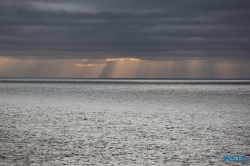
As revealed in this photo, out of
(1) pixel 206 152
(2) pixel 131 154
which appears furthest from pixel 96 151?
(1) pixel 206 152

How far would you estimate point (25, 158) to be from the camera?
712 inches

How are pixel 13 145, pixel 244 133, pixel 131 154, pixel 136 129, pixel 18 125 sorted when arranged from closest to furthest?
pixel 131 154
pixel 13 145
pixel 244 133
pixel 136 129
pixel 18 125

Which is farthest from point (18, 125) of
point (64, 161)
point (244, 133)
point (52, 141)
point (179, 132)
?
point (244, 133)

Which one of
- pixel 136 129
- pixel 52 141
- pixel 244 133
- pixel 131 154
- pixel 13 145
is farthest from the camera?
pixel 136 129

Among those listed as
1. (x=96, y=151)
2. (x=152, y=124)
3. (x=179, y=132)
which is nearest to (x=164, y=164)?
(x=96, y=151)

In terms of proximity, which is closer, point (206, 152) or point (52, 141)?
point (206, 152)

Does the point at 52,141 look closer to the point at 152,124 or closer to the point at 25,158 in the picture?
the point at 25,158

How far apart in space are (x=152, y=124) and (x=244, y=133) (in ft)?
26.1

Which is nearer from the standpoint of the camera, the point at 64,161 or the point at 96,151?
the point at 64,161

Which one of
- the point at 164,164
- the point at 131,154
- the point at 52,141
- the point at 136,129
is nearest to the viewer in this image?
the point at 164,164

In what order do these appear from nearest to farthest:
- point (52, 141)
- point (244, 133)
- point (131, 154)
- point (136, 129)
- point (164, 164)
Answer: point (164, 164), point (131, 154), point (52, 141), point (244, 133), point (136, 129)

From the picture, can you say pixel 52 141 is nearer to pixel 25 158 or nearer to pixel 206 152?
pixel 25 158

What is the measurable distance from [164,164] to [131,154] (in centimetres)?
236

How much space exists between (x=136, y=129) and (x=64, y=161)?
447 inches
